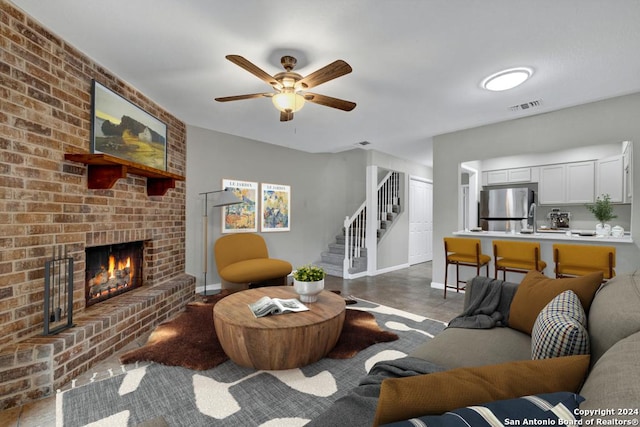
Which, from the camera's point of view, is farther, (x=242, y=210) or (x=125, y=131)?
(x=242, y=210)

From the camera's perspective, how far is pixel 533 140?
12.2 feet

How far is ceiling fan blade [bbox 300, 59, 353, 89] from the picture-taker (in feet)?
6.40

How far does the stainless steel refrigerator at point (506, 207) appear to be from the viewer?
511cm

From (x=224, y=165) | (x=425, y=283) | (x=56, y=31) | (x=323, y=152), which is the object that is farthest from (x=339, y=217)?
(x=56, y=31)

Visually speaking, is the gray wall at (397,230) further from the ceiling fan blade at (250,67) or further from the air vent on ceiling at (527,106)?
the ceiling fan blade at (250,67)

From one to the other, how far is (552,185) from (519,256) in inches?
98.3

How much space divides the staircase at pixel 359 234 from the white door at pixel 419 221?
1.68 ft

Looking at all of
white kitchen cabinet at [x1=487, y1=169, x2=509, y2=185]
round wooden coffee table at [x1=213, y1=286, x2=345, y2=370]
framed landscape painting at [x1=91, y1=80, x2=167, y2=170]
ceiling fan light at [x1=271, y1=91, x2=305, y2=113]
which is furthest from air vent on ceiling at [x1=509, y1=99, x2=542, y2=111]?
framed landscape painting at [x1=91, y1=80, x2=167, y2=170]

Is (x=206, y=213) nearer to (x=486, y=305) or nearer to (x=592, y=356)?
(x=486, y=305)

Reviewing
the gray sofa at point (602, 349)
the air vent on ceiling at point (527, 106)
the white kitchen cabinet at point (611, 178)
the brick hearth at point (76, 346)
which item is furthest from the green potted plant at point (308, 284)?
the white kitchen cabinet at point (611, 178)

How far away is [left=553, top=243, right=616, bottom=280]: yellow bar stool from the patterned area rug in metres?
2.33

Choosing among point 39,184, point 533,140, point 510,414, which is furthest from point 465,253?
point 39,184

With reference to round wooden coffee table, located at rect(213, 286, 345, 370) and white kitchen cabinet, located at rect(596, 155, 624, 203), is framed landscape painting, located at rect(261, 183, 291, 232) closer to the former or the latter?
round wooden coffee table, located at rect(213, 286, 345, 370)

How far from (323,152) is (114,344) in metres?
4.76
